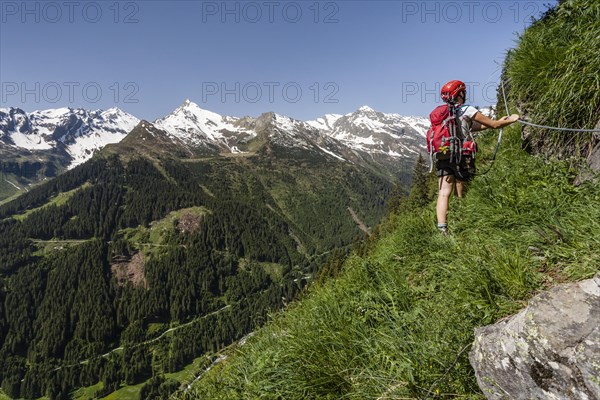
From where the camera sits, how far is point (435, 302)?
4633mm

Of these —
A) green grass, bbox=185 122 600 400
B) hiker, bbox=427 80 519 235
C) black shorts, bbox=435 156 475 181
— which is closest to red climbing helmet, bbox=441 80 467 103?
hiker, bbox=427 80 519 235

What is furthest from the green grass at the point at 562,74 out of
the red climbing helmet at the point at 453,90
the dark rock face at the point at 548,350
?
the dark rock face at the point at 548,350

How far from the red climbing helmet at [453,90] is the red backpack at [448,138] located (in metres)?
0.14

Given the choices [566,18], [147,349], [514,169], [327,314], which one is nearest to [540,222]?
[514,169]

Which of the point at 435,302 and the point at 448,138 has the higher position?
the point at 448,138

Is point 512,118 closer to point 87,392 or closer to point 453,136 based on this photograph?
point 453,136

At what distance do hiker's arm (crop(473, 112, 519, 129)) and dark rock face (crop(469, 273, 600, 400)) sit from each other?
14.8 feet

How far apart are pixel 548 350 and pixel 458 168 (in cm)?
499

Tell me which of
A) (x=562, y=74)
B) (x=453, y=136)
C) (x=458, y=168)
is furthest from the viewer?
(x=458, y=168)

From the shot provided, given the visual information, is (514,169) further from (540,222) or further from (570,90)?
(540,222)

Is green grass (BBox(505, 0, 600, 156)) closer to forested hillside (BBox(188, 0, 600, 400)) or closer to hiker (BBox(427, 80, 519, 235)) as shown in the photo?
forested hillside (BBox(188, 0, 600, 400))

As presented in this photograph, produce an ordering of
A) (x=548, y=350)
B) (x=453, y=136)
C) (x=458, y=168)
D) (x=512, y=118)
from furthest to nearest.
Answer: (x=458, y=168), (x=453, y=136), (x=512, y=118), (x=548, y=350)

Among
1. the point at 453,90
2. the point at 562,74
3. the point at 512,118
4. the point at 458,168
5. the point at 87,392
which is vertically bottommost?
the point at 87,392

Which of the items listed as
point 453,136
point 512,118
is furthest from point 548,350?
point 512,118
